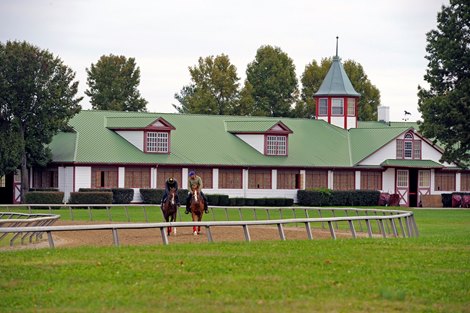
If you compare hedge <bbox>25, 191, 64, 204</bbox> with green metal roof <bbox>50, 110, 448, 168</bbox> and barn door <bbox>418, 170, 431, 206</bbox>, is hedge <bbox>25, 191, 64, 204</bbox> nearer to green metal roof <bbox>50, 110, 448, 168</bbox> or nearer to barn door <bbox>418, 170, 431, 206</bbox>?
green metal roof <bbox>50, 110, 448, 168</bbox>

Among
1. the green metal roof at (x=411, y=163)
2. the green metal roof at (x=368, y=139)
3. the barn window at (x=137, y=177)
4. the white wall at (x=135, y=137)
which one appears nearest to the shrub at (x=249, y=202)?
the barn window at (x=137, y=177)

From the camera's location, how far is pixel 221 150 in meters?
74.8

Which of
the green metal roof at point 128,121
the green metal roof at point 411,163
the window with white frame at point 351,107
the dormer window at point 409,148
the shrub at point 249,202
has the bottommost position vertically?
the shrub at point 249,202

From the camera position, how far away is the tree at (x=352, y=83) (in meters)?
109

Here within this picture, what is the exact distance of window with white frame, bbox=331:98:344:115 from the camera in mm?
85688

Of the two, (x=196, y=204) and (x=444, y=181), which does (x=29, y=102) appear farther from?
(x=196, y=204)

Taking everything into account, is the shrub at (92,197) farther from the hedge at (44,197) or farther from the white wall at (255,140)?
the white wall at (255,140)

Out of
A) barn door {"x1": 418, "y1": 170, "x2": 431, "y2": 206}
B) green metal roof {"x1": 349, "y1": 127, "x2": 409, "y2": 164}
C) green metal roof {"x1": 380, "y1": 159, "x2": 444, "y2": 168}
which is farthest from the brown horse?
barn door {"x1": 418, "y1": 170, "x2": 431, "y2": 206}

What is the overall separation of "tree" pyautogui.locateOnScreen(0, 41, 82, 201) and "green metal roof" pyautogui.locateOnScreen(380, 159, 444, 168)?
22.2 m

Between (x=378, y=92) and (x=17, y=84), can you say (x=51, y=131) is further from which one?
(x=378, y=92)

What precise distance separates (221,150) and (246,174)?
2.18 metres

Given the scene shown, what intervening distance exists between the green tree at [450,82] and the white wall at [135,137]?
16.6m

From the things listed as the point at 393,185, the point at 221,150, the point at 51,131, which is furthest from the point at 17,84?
the point at 393,185

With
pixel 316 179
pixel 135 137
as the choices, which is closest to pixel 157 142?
pixel 135 137
